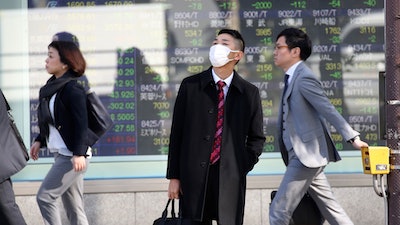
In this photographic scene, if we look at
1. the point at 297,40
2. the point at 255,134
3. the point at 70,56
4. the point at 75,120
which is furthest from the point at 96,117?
the point at 255,134

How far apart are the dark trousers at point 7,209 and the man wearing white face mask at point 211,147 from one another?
41.0 inches

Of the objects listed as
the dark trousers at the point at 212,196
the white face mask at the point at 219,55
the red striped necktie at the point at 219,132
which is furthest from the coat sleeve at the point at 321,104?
the dark trousers at the point at 212,196

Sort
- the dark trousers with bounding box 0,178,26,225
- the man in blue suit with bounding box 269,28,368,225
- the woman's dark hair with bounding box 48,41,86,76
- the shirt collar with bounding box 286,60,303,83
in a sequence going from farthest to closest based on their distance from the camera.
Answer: the woman's dark hair with bounding box 48,41,86,76 → the shirt collar with bounding box 286,60,303,83 → the man in blue suit with bounding box 269,28,368,225 → the dark trousers with bounding box 0,178,26,225

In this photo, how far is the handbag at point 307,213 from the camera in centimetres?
730

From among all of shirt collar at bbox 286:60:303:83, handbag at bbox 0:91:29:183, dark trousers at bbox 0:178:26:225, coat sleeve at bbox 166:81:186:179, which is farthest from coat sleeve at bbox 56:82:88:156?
shirt collar at bbox 286:60:303:83

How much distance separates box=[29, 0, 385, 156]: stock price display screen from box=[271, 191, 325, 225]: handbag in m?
2.03

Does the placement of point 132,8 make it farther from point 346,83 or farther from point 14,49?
point 346,83

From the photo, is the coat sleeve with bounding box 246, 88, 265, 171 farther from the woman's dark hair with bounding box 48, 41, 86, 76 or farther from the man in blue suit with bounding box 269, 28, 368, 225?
the woman's dark hair with bounding box 48, 41, 86, 76

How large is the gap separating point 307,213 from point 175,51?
267cm

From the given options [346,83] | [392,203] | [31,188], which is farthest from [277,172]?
[392,203]

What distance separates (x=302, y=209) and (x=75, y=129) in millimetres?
1859

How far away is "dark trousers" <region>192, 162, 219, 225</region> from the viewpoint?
21.2 feet

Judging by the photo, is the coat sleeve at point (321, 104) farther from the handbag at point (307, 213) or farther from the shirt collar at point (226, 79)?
the shirt collar at point (226, 79)

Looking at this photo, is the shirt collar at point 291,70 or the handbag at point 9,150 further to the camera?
the shirt collar at point 291,70
